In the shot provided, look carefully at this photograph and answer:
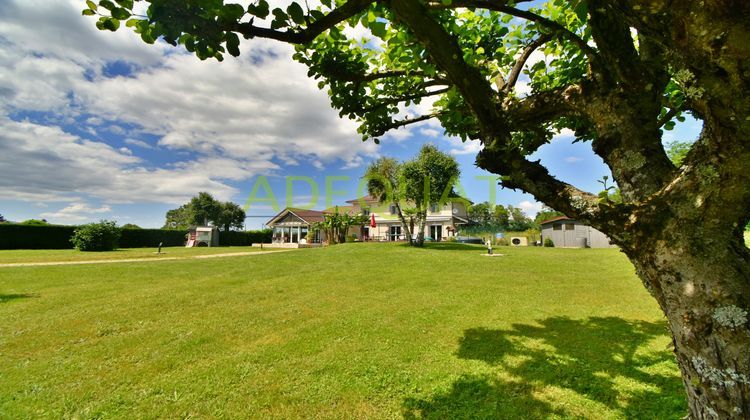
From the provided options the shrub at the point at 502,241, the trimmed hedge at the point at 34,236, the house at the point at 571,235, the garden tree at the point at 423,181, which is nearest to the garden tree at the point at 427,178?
the garden tree at the point at 423,181

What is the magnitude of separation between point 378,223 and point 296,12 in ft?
160

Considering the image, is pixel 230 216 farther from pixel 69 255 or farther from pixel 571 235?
pixel 571 235

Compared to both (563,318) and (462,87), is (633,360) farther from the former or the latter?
(462,87)

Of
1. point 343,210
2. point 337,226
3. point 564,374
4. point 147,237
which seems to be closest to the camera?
point 564,374

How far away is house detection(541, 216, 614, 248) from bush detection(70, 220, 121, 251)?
1774 inches

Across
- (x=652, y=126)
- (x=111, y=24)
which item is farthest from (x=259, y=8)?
(x=652, y=126)

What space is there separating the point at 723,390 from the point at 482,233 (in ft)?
178

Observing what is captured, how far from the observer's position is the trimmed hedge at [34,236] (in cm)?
3312

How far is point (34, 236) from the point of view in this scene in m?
34.9

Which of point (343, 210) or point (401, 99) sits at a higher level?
point (343, 210)

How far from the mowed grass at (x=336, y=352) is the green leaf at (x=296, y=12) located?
4.38m

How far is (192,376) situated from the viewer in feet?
17.2

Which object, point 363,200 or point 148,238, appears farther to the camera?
point 363,200

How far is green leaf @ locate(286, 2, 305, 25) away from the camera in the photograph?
2.76 m
